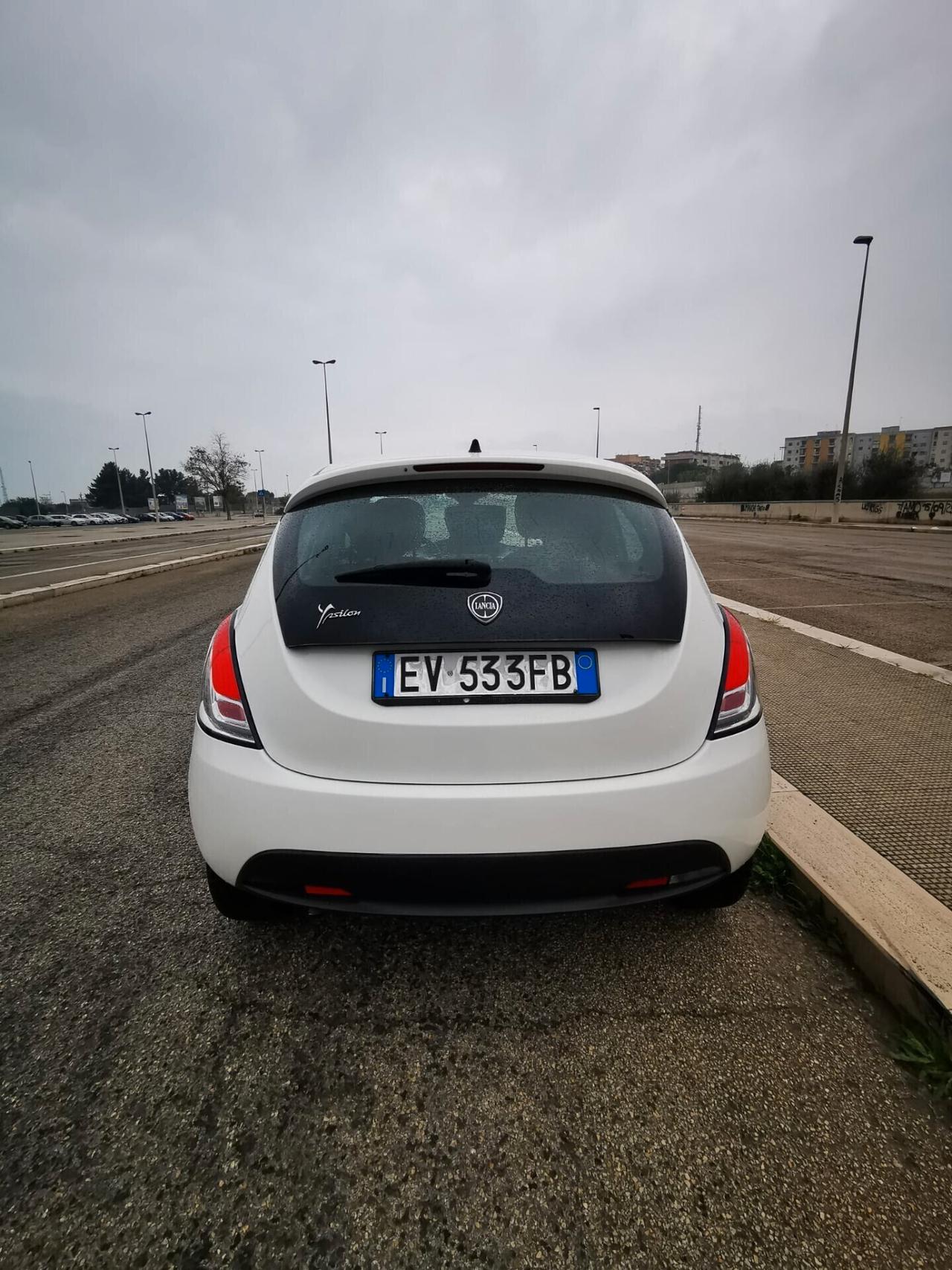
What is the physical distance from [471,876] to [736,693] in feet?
2.91

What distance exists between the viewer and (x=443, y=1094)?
60.7 inches

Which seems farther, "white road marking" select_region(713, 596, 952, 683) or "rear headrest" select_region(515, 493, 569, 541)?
"white road marking" select_region(713, 596, 952, 683)

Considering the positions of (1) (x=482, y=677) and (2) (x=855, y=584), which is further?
(2) (x=855, y=584)

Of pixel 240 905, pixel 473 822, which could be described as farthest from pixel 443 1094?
pixel 240 905

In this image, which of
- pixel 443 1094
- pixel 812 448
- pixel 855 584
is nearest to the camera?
pixel 443 1094

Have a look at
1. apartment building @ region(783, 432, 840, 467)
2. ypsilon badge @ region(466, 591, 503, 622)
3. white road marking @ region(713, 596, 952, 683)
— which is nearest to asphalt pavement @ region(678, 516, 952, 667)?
white road marking @ region(713, 596, 952, 683)

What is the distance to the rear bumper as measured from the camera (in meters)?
1.58

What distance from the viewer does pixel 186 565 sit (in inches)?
582

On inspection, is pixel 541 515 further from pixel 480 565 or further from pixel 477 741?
pixel 477 741

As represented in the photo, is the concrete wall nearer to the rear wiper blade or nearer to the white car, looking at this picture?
the white car

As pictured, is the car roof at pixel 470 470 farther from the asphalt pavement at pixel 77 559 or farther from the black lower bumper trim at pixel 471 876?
the asphalt pavement at pixel 77 559

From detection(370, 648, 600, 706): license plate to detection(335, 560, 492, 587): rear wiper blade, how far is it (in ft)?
0.70

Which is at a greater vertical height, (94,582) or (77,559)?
(94,582)

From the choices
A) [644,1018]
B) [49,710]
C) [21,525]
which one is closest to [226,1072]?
[644,1018]
